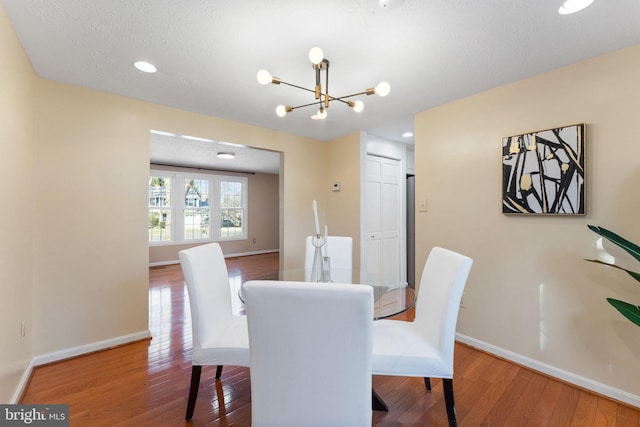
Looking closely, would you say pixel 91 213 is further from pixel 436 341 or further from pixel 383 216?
pixel 383 216

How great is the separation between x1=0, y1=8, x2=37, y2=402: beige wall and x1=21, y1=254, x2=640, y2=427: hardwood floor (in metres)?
0.36

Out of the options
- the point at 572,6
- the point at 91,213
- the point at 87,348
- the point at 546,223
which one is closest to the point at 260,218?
the point at 91,213

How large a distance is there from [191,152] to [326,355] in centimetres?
489

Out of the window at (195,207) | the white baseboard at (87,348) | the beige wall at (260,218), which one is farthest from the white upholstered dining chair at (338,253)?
the beige wall at (260,218)

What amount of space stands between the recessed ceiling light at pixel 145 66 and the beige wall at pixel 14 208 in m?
0.60

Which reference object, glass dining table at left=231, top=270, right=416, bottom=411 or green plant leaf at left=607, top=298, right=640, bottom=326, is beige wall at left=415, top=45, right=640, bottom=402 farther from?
glass dining table at left=231, top=270, right=416, bottom=411

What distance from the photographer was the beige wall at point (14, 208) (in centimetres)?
151

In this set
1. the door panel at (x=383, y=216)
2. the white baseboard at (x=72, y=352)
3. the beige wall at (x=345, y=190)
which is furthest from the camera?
the door panel at (x=383, y=216)

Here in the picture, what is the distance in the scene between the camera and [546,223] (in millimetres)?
2074

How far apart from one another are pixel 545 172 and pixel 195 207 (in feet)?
21.6

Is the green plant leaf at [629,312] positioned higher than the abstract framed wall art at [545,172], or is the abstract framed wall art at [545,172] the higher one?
the abstract framed wall art at [545,172]

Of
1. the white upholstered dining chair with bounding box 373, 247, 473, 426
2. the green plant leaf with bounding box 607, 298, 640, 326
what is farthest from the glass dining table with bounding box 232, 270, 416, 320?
→ the green plant leaf with bounding box 607, 298, 640, 326

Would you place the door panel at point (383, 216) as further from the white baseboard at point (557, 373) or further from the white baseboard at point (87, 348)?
the white baseboard at point (87, 348)

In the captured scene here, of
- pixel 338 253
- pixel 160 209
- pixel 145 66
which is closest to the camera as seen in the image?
pixel 145 66
